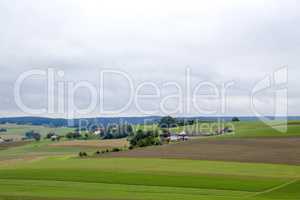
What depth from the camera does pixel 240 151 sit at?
184 feet

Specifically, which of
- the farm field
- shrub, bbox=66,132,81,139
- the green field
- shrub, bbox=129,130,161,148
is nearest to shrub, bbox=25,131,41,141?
the farm field

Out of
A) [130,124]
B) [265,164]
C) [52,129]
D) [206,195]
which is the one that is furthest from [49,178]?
[52,129]

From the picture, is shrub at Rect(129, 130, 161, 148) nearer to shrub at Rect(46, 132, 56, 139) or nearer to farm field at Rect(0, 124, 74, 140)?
farm field at Rect(0, 124, 74, 140)

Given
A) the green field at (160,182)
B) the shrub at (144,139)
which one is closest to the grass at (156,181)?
the green field at (160,182)

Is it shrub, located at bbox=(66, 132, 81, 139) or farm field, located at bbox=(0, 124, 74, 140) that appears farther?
farm field, located at bbox=(0, 124, 74, 140)

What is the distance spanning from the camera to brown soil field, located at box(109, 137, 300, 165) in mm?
49766

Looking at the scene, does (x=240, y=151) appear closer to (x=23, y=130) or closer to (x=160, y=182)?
(x=160, y=182)

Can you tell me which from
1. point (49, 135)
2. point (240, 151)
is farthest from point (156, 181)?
point (49, 135)

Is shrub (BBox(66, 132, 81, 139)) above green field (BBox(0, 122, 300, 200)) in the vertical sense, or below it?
below

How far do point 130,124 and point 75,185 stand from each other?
73.0 metres

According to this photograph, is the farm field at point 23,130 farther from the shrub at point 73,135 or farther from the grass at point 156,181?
the grass at point 156,181

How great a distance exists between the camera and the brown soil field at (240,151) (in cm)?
4977

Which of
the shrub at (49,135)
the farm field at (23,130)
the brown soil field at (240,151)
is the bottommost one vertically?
the shrub at (49,135)

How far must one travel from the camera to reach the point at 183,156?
54.2 metres
